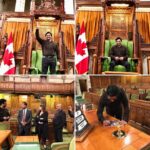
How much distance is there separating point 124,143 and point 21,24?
1.60m

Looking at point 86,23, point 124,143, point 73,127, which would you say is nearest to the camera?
point 124,143

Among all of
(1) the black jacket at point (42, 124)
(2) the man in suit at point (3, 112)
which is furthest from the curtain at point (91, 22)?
(2) the man in suit at point (3, 112)

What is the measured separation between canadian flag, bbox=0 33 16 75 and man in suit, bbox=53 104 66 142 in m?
0.61

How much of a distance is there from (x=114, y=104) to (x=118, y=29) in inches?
31.0

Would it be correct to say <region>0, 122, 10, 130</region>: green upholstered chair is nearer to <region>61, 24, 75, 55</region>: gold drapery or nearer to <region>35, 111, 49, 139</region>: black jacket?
<region>35, 111, 49, 139</region>: black jacket

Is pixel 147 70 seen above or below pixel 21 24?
below

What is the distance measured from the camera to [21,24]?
3240 mm

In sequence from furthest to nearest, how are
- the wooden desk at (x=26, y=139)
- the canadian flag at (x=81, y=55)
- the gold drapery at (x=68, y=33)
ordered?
the gold drapery at (x=68, y=33), the canadian flag at (x=81, y=55), the wooden desk at (x=26, y=139)

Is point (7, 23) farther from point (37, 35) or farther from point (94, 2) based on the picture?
point (94, 2)

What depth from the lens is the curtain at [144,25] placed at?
122 inches

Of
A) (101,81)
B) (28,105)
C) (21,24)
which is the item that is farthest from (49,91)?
(21,24)

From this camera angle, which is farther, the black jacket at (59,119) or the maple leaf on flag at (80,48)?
the maple leaf on flag at (80,48)

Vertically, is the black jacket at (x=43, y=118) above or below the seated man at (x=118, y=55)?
below

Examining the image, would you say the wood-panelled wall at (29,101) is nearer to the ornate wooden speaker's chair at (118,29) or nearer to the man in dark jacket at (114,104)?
the man in dark jacket at (114,104)
